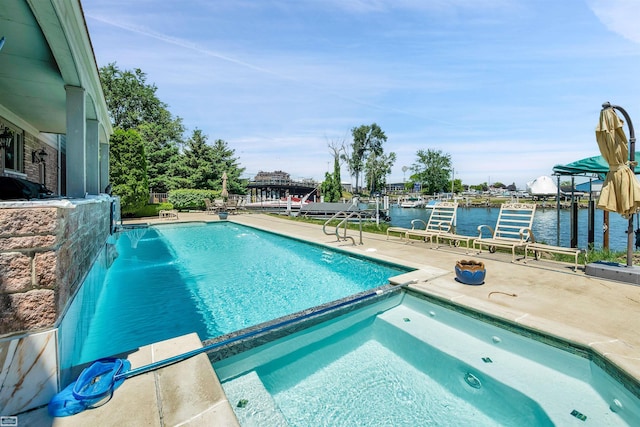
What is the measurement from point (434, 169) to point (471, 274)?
222ft

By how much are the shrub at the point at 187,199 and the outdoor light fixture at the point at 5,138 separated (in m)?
15.2

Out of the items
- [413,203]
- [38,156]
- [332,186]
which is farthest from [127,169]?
[413,203]

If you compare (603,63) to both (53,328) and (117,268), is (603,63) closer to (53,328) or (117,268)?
(53,328)

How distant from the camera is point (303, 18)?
11555 millimetres

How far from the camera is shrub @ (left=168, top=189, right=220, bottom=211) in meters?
22.6

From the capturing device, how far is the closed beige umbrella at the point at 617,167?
177 inches

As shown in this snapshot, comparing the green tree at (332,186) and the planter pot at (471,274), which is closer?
the planter pot at (471,274)

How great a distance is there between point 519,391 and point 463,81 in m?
15.8

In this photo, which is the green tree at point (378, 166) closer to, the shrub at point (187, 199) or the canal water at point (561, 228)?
the canal water at point (561, 228)

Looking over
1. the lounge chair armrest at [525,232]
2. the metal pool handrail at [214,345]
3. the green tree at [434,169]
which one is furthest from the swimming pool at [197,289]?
the green tree at [434,169]

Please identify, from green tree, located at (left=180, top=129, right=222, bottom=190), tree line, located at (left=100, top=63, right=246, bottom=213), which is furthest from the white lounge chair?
green tree, located at (left=180, top=129, right=222, bottom=190)

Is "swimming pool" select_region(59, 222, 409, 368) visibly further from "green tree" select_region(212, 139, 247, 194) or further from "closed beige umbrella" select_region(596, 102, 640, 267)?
"green tree" select_region(212, 139, 247, 194)

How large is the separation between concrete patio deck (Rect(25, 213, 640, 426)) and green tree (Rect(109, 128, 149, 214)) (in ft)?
47.2

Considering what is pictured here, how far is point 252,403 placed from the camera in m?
2.46
